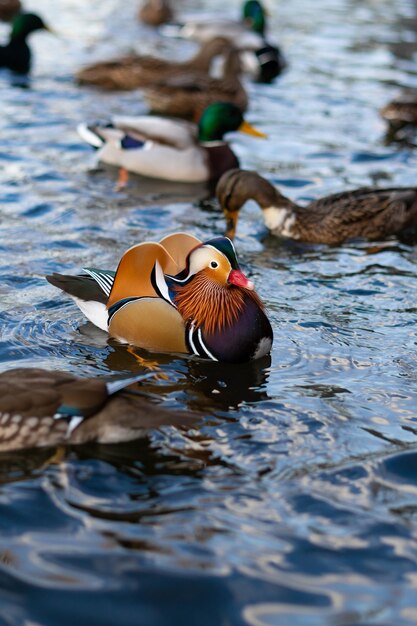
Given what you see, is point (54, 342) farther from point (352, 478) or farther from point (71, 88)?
point (71, 88)

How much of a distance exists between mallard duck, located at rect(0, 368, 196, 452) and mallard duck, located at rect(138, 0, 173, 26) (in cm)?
1675

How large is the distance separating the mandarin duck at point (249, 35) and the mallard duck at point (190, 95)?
2.69m

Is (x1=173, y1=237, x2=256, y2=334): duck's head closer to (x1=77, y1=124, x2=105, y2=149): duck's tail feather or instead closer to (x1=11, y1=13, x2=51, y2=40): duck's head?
(x1=77, y1=124, x2=105, y2=149): duck's tail feather

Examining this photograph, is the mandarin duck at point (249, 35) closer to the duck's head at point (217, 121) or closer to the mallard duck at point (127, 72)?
the mallard duck at point (127, 72)

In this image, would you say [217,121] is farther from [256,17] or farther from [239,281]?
[256,17]

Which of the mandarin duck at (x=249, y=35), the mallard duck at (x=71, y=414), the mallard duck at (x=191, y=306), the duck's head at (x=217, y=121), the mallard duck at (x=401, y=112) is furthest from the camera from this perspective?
the mandarin duck at (x=249, y=35)

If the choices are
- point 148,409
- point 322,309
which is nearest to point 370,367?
point 322,309

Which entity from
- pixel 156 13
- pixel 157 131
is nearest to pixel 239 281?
pixel 157 131

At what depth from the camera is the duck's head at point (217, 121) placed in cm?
1122

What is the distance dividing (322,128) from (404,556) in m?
9.30

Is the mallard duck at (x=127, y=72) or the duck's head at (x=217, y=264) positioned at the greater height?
the duck's head at (x=217, y=264)

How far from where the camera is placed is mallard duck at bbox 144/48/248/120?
13.4 meters

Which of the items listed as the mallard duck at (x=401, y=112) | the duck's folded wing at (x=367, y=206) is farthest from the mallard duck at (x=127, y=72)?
the duck's folded wing at (x=367, y=206)

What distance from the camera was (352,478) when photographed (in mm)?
4949
